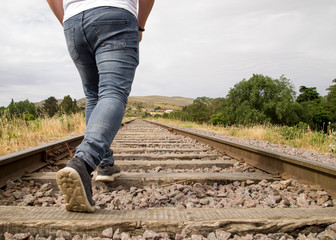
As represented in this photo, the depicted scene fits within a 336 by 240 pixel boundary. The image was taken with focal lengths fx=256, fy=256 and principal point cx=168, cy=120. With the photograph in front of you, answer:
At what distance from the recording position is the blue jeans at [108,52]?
4.66ft

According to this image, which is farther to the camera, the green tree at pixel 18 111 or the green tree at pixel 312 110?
the green tree at pixel 312 110

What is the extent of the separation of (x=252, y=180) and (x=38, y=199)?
1.68 m

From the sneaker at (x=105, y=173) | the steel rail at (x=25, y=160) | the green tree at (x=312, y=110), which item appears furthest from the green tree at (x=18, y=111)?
the green tree at (x=312, y=110)

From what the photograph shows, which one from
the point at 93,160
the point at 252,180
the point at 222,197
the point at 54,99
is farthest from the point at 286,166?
the point at 54,99

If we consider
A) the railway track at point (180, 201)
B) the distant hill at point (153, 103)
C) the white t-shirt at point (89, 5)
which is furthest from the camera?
the distant hill at point (153, 103)

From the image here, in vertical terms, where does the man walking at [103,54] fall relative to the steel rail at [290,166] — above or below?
above

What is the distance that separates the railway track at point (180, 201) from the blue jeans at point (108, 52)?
15.0 inches

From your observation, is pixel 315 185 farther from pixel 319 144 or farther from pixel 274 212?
pixel 319 144

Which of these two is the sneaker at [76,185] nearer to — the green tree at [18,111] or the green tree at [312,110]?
the green tree at [18,111]

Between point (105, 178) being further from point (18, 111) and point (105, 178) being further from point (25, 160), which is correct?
point (18, 111)

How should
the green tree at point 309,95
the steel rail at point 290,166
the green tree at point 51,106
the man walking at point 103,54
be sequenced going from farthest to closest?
the green tree at point 309,95
the green tree at point 51,106
the steel rail at point 290,166
the man walking at point 103,54

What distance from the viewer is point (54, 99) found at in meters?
45.7

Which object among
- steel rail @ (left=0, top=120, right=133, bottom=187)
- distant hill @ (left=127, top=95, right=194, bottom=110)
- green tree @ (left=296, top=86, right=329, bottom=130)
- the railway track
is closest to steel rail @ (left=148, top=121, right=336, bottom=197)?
the railway track

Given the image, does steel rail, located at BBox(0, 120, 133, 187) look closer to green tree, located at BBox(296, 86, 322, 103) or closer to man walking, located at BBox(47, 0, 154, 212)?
man walking, located at BBox(47, 0, 154, 212)
